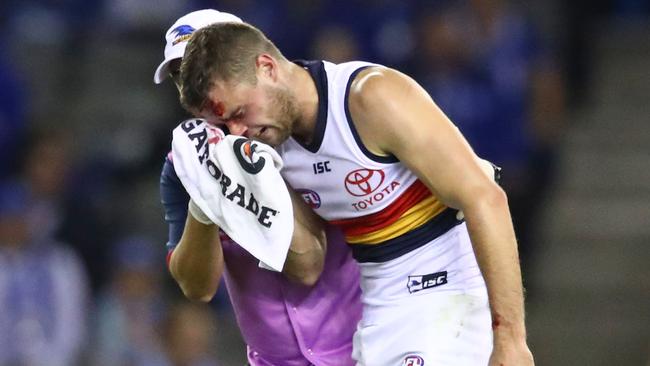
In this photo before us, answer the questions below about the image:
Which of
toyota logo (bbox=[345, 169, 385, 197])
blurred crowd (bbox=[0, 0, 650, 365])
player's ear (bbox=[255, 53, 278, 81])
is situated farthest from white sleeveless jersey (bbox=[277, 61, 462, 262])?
blurred crowd (bbox=[0, 0, 650, 365])

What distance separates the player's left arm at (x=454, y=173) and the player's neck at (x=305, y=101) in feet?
0.42

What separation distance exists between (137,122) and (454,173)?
213 inches

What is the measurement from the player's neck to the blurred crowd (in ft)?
10.3

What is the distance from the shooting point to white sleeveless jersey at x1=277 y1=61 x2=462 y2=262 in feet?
11.6

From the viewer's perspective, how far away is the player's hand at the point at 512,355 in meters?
3.24

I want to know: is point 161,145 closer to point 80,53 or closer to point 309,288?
point 80,53

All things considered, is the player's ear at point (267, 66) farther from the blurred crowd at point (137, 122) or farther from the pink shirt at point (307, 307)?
the blurred crowd at point (137, 122)

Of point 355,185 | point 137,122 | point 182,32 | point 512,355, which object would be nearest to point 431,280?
point 355,185

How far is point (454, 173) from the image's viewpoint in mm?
3332

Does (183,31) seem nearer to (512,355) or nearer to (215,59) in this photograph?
(215,59)

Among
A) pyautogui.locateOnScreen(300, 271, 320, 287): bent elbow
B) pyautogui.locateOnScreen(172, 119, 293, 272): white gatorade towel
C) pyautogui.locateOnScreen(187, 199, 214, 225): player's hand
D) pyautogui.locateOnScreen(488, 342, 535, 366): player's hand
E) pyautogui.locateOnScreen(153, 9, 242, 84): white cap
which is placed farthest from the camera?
pyautogui.locateOnScreen(300, 271, 320, 287): bent elbow

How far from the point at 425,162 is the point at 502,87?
15.0 feet

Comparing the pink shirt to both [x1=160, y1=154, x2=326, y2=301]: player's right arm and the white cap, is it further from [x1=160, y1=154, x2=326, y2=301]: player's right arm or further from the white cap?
the white cap

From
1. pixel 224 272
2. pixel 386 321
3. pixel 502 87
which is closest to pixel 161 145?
pixel 502 87
